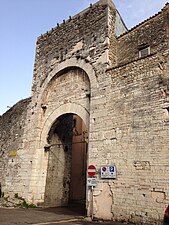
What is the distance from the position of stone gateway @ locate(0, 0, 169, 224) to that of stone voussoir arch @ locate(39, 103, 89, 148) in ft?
0.14

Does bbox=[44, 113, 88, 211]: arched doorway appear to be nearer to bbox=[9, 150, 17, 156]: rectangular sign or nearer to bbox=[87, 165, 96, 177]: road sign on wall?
bbox=[9, 150, 17, 156]: rectangular sign

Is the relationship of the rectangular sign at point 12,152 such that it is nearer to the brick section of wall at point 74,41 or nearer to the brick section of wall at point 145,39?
the brick section of wall at point 74,41

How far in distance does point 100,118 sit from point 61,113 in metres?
2.30

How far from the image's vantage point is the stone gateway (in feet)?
22.2

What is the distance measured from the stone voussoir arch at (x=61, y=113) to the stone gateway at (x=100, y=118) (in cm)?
4

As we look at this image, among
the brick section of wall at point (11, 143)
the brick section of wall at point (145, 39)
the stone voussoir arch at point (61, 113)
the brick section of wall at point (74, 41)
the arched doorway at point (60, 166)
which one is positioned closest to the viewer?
the brick section of wall at point (145, 39)

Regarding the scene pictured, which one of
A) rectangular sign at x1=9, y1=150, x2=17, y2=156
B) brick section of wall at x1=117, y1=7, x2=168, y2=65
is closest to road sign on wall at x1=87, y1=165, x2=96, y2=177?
brick section of wall at x1=117, y1=7, x2=168, y2=65

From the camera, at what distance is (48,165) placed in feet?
34.9

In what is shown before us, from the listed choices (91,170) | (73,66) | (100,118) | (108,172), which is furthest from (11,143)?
(108,172)

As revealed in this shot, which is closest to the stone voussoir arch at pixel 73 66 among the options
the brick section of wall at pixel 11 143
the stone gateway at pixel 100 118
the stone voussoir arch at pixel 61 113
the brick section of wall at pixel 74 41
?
the stone gateway at pixel 100 118

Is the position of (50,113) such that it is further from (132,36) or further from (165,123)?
→ (165,123)

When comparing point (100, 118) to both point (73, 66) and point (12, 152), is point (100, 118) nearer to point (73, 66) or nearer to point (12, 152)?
point (73, 66)

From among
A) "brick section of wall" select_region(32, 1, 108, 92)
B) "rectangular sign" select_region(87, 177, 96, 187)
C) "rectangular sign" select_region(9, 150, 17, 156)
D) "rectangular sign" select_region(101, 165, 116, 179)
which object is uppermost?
"brick section of wall" select_region(32, 1, 108, 92)

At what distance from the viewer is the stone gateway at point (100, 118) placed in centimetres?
678
